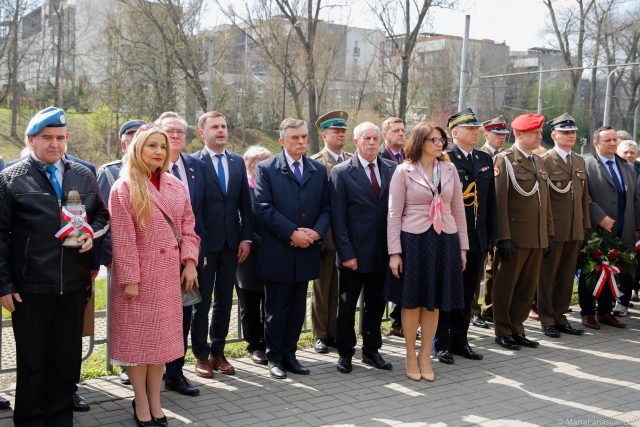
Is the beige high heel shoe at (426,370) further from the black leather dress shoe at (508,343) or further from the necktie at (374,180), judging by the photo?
the necktie at (374,180)

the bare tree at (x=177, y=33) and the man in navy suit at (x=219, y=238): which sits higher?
the bare tree at (x=177, y=33)

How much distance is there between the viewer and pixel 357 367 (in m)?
6.34

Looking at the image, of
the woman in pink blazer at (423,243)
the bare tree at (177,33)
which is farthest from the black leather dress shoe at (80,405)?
the bare tree at (177,33)

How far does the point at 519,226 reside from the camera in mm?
7121

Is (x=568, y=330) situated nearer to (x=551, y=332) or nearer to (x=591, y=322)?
(x=551, y=332)

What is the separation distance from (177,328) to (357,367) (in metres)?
2.12

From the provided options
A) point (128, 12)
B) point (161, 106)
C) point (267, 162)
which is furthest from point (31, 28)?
point (267, 162)

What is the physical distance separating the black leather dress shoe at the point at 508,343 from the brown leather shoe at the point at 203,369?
310 centimetres

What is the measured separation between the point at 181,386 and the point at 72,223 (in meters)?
1.80

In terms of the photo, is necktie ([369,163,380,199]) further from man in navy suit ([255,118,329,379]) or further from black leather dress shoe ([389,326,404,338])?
black leather dress shoe ([389,326,404,338])

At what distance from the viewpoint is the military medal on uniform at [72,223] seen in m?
4.27

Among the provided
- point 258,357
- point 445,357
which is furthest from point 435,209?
point 258,357

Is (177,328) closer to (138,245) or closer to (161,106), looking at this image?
(138,245)

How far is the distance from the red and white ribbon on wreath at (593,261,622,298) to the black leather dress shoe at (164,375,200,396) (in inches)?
190
